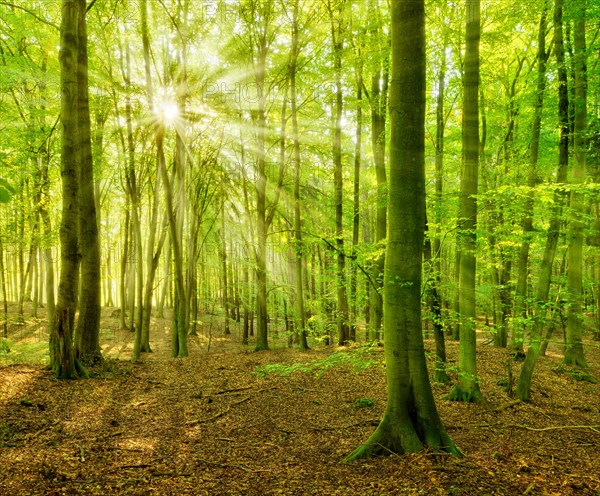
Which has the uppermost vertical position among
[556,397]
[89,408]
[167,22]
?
[167,22]

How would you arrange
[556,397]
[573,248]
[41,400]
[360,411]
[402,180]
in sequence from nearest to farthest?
[402,180]
[41,400]
[360,411]
[556,397]
[573,248]

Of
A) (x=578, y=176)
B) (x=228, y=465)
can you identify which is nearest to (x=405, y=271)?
(x=228, y=465)

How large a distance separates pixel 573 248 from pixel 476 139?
635 cm

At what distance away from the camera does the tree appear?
4562 millimetres

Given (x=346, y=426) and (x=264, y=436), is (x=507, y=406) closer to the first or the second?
(x=346, y=426)

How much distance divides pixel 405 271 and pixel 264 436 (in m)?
3.54

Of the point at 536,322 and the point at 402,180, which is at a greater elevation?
the point at 402,180

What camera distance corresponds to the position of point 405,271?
15.3 ft

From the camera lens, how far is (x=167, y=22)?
12.8m

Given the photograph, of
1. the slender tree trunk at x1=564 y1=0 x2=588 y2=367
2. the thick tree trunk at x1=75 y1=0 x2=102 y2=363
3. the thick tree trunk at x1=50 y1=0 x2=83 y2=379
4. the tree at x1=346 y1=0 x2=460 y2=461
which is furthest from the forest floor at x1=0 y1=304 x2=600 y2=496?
the slender tree trunk at x1=564 y1=0 x2=588 y2=367

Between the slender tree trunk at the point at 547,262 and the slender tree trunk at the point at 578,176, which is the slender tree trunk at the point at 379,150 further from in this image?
the slender tree trunk at the point at 578,176

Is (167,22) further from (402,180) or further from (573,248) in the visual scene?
(573,248)

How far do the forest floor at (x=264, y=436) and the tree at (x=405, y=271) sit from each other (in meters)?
0.31

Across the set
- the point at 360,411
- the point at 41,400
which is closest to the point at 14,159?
the point at 41,400
